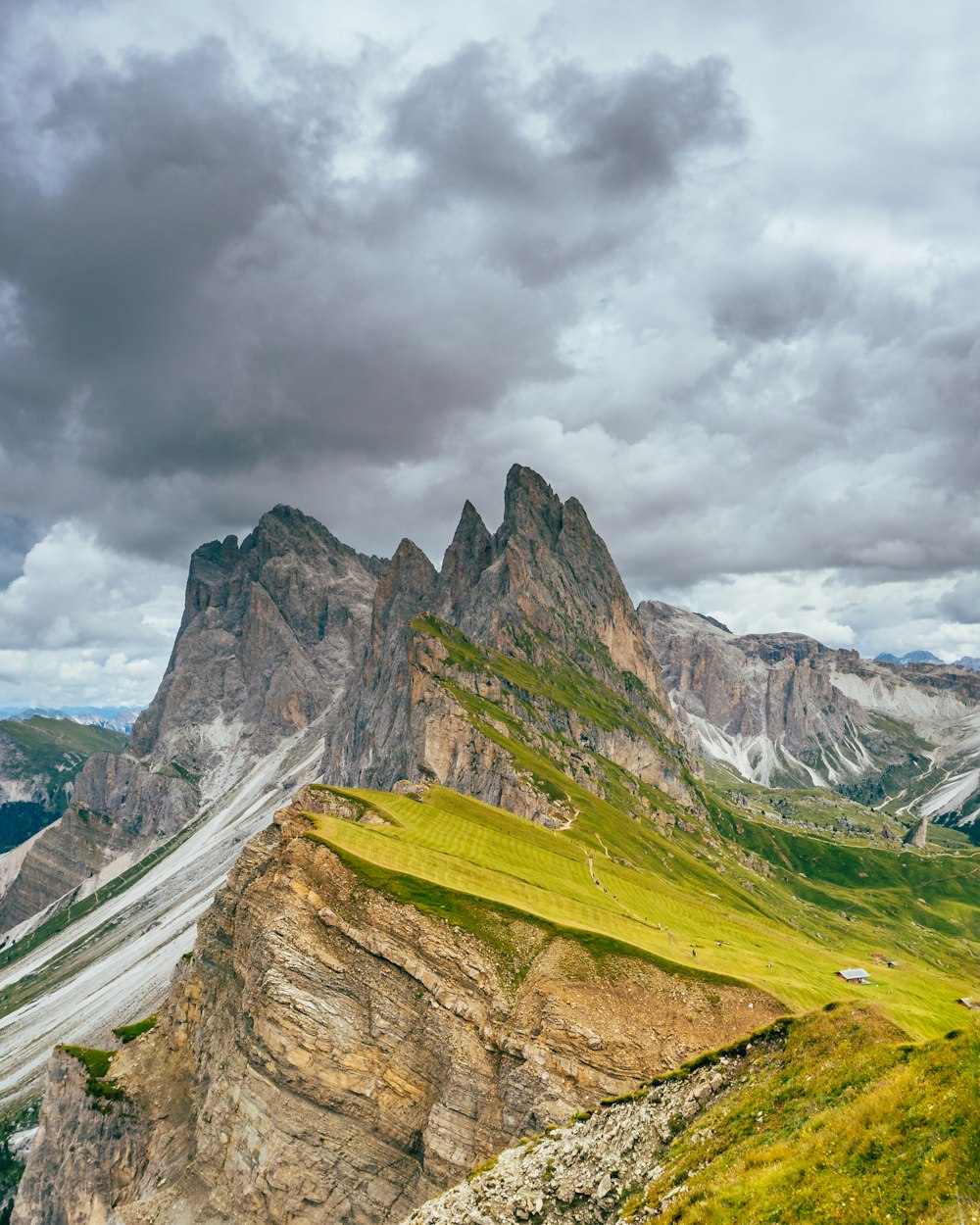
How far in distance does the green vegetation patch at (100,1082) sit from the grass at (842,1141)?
84574 millimetres

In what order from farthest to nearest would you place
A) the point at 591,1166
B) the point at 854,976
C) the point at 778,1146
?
1. the point at 854,976
2. the point at 591,1166
3. the point at 778,1146

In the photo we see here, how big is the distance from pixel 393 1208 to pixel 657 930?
45527mm

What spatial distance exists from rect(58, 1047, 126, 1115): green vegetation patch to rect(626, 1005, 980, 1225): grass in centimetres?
8457

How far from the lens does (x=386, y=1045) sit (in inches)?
2448

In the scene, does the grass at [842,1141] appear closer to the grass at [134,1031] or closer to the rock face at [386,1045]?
the rock face at [386,1045]

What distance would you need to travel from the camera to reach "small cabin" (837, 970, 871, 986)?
10094 centimetres

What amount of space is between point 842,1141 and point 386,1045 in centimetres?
5175

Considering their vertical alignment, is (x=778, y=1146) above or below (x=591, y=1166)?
above

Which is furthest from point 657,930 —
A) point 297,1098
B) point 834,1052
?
point 834,1052

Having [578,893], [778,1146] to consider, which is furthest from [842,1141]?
[578,893]

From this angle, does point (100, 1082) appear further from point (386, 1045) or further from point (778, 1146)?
point (778, 1146)

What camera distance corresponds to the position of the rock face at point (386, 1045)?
190 ft

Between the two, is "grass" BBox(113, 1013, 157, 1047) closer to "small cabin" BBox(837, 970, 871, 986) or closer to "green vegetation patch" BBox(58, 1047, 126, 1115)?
"green vegetation patch" BBox(58, 1047, 126, 1115)

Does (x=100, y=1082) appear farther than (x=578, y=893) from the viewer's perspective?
No
